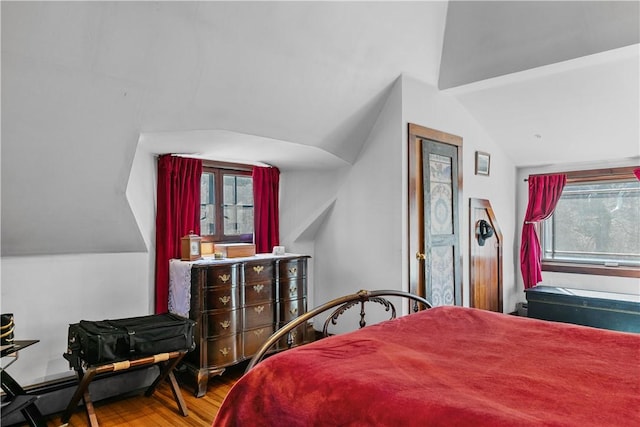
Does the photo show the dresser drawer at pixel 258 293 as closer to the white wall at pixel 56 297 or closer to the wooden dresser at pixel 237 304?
the wooden dresser at pixel 237 304

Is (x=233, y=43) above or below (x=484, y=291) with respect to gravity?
above

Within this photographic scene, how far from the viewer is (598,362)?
5.23ft

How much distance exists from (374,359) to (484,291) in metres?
3.49

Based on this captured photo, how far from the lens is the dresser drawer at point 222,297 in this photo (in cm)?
327

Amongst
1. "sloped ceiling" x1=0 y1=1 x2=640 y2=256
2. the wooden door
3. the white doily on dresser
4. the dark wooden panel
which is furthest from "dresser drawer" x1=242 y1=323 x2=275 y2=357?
the dark wooden panel

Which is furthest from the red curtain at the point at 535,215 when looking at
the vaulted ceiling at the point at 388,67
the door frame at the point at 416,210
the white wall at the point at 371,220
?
the white wall at the point at 371,220

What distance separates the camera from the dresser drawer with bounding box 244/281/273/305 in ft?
11.6

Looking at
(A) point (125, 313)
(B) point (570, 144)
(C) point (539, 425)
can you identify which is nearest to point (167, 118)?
(A) point (125, 313)

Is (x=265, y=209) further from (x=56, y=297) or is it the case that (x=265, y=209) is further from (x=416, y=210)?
(x=56, y=297)

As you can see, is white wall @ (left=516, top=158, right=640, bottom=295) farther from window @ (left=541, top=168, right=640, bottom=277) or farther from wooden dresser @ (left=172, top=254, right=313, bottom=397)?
wooden dresser @ (left=172, top=254, right=313, bottom=397)

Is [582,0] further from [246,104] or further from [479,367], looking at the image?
[479,367]

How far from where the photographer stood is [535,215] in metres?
5.04

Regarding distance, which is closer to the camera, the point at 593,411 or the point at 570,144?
the point at 593,411

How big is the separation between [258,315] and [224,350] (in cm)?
41
